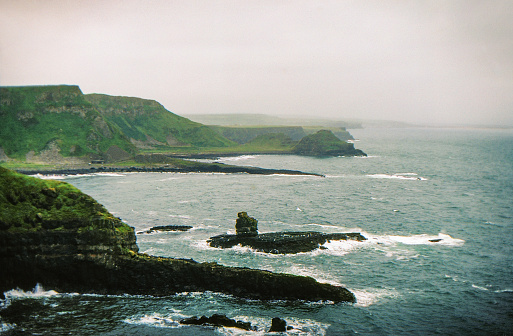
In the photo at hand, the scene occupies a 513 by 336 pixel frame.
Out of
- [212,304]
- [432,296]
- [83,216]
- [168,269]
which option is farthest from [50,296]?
[432,296]

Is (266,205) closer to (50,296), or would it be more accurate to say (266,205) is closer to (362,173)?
(50,296)

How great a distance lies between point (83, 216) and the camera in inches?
1521

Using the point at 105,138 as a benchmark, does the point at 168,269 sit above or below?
below

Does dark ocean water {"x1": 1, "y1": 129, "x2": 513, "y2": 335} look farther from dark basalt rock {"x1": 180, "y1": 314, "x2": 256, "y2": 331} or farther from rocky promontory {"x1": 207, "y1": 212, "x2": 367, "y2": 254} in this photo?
rocky promontory {"x1": 207, "y1": 212, "x2": 367, "y2": 254}

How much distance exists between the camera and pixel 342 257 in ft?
165

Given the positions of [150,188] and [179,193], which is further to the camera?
[150,188]

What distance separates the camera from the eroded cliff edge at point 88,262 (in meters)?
37.1

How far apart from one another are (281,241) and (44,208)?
26984 mm

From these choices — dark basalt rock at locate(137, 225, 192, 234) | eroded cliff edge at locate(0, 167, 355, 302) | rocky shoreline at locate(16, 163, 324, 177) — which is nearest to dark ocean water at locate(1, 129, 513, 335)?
eroded cliff edge at locate(0, 167, 355, 302)

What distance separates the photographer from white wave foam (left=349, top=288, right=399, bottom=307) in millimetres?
38312

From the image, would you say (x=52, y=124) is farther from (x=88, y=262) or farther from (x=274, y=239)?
(x=88, y=262)

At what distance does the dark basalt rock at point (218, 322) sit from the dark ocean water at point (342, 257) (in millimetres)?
688

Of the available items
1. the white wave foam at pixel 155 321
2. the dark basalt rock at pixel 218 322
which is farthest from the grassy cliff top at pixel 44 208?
the dark basalt rock at pixel 218 322

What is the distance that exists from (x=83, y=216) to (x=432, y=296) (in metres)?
33.3
